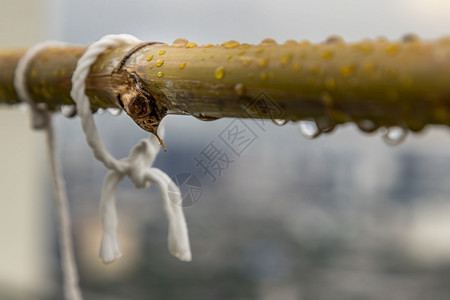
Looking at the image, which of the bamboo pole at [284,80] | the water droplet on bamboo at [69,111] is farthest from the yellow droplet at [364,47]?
the water droplet on bamboo at [69,111]

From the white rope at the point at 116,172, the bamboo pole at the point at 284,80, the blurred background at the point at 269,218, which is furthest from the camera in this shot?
the blurred background at the point at 269,218

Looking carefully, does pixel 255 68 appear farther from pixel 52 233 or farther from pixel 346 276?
pixel 52 233

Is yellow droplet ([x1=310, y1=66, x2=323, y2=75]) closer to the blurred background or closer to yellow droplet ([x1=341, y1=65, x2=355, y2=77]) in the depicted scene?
yellow droplet ([x1=341, y1=65, x2=355, y2=77])

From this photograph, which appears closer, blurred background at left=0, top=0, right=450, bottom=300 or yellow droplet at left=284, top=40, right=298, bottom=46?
yellow droplet at left=284, top=40, right=298, bottom=46

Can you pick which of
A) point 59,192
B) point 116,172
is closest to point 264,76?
point 116,172

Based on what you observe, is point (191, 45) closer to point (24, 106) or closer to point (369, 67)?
point (369, 67)

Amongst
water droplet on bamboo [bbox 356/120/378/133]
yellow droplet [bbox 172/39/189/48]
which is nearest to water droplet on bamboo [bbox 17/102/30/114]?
yellow droplet [bbox 172/39/189/48]

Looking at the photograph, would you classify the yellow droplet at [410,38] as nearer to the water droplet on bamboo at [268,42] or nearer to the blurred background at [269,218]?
the water droplet on bamboo at [268,42]

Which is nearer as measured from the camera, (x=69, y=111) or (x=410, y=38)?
(x=410, y=38)
